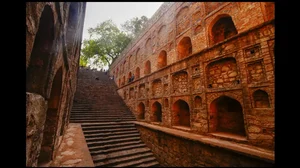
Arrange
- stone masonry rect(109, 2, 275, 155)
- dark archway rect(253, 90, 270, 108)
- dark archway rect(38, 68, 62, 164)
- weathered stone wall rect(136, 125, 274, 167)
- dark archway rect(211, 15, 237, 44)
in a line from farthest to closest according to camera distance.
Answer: dark archway rect(211, 15, 237, 44) → stone masonry rect(109, 2, 275, 155) → dark archway rect(253, 90, 270, 108) → weathered stone wall rect(136, 125, 274, 167) → dark archway rect(38, 68, 62, 164)

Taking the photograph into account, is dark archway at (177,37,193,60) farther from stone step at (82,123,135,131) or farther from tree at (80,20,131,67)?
tree at (80,20,131,67)

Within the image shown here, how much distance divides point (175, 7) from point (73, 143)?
9.30 metres

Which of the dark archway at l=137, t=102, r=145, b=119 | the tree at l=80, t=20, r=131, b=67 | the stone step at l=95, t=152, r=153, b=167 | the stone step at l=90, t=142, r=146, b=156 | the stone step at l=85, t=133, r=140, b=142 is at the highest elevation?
the tree at l=80, t=20, r=131, b=67

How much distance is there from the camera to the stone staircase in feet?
21.4

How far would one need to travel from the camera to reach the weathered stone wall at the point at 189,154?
13.0 feet

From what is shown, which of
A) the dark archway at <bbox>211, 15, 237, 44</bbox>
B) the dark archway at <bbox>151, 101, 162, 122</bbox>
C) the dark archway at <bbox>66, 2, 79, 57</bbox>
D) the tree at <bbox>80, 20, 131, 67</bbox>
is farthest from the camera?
the tree at <bbox>80, 20, 131, 67</bbox>

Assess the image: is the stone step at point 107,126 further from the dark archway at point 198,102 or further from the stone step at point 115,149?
the dark archway at point 198,102

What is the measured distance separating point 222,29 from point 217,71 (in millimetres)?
2437

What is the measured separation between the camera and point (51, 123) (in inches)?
124

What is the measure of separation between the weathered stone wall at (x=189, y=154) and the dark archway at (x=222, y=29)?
482 cm

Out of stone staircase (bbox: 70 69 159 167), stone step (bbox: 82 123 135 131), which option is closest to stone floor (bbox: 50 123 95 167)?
stone staircase (bbox: 70 69 159 167)

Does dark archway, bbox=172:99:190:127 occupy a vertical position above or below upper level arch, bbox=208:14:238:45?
below

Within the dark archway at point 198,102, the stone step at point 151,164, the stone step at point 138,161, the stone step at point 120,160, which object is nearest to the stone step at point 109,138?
the stone step at point 120,160
